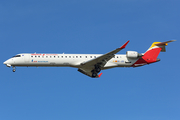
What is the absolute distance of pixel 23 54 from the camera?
3991 cm

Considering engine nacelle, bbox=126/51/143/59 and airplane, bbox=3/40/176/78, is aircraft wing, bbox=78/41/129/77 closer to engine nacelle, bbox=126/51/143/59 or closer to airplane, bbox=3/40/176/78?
airplane, bbox=3/40/176/78

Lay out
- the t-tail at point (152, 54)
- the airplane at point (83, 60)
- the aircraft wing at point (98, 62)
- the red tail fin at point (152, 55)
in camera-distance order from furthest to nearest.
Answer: the red tail fin at point (152, 55), the t-tail at point (152, 54), the airplane at point (83, 60), the aircraft wing at point (98, 62)

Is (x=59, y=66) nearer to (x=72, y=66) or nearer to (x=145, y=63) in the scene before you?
(x=72, y=66)

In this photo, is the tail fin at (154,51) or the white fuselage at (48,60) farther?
the tail fin at (154,51)

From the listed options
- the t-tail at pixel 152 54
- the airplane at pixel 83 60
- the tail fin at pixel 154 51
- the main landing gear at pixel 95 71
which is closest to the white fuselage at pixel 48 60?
the airplane at pixel 83 60

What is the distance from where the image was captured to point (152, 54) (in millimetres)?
41844

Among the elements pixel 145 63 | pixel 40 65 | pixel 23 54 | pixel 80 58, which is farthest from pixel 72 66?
pixel 145 63

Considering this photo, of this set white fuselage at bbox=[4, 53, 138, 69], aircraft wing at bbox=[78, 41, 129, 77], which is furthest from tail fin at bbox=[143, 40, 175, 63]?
white fuselage at bbox=[4, 53, 138, 69]

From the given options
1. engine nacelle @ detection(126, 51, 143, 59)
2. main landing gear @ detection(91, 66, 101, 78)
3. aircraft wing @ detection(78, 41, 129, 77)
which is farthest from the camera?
main landing gear @ detection(91, 66, 101, 78)

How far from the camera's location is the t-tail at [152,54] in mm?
41275

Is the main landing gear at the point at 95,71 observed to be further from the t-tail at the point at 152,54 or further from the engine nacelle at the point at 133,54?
the t-tail at the point at 152,54

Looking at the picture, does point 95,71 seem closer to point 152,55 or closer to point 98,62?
point 98,62

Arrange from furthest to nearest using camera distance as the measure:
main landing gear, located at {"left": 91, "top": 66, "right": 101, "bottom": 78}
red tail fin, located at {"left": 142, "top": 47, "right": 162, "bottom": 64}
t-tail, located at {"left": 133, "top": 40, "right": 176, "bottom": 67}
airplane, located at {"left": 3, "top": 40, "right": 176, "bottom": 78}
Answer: red tail fin, located at {"left": 142, "top": 47, "right": 162, "bottom": 64} → t-tail, located at {"left": 133, "top": 40, "right": 176, "bottom": 67} → main landing gear, located at {"left": 91, "top": 66, "right": 101, "bottom": 78} → airplane, located at {"left": 3, "top": 40, "right": 176, "bottom": 78}

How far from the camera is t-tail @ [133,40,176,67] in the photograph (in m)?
41.3
